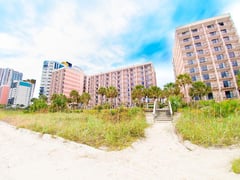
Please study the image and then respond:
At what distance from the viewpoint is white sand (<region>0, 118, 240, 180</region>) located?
3068 mm

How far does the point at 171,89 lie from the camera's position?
26.7 meters

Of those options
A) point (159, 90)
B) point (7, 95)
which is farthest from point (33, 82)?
point (159, 90)

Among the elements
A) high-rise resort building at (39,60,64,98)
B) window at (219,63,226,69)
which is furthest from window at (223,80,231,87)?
high-rise resort building at (39,60,64,98)

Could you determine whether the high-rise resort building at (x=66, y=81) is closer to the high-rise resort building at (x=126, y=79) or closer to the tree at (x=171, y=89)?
the high-rise resort building at (x=126, y=79)

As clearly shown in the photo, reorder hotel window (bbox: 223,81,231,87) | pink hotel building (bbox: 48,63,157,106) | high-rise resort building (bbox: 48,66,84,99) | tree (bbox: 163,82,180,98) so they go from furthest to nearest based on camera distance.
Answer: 1. high-rise resort building (bbox: 48,66,84,99)
2. pink hotel building (bbox: 48,63,157,106)
3. hotel window (bbox: 223,81,231,87)
4. tree (bbox: 163,82,180,98)

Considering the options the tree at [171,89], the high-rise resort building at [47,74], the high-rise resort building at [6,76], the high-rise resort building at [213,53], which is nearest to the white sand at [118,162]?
the tree at [171,89]

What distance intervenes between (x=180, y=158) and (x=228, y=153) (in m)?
1.55

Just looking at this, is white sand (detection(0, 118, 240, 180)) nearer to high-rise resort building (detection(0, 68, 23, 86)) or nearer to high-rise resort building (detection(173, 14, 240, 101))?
high-rise resort building (detection(173, 14, 240, 101))

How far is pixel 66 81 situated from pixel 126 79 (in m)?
31.5

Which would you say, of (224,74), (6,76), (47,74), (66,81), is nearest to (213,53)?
(224,74)

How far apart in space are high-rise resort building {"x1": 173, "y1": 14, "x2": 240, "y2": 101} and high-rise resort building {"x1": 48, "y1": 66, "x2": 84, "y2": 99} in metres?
55.1

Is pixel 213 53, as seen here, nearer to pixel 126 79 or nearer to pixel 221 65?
pixel 221 65

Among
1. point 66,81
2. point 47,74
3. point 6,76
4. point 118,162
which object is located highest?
point 6,76

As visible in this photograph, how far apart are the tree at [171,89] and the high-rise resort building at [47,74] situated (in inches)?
2680
